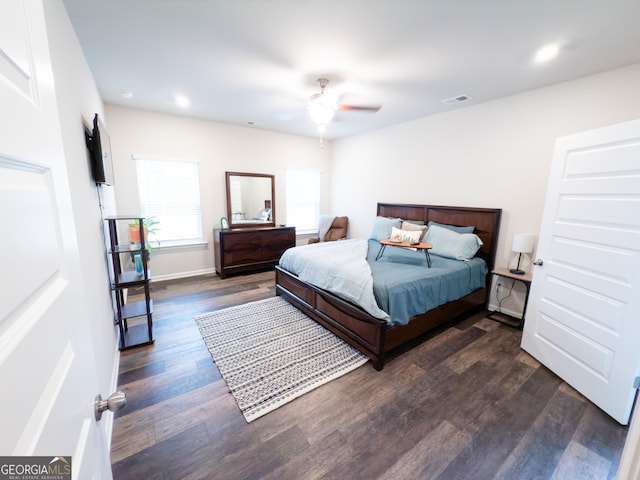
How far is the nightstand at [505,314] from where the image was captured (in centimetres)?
295

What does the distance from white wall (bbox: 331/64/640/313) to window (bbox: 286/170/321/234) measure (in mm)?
1406

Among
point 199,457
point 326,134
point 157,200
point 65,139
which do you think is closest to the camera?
point 65,139

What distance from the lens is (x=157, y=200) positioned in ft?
13.8

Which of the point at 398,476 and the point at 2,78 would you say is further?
the point at 398,476

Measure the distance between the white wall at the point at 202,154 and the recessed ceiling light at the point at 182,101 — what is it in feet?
2.01

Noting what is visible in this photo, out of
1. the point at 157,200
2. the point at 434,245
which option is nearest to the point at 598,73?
the point at 434,245

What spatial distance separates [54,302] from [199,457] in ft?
5.05

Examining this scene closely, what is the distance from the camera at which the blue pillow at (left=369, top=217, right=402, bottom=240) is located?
14.1ft

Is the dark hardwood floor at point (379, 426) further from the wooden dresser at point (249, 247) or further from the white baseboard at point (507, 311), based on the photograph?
the wooden dresser at point (249, 247)

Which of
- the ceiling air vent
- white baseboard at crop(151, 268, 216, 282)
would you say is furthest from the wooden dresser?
the ceiling air vent

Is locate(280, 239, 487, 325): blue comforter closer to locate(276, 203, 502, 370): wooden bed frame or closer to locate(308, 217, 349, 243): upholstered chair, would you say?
locate(276, 203, 502, 370): wooden bed frame

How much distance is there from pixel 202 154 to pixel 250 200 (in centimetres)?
111

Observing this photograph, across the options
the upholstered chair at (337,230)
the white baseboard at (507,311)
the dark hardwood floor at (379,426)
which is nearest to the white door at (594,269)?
the dark hardwood floor at (379,426)

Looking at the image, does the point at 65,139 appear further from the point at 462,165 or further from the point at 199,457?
the point at 462,165
